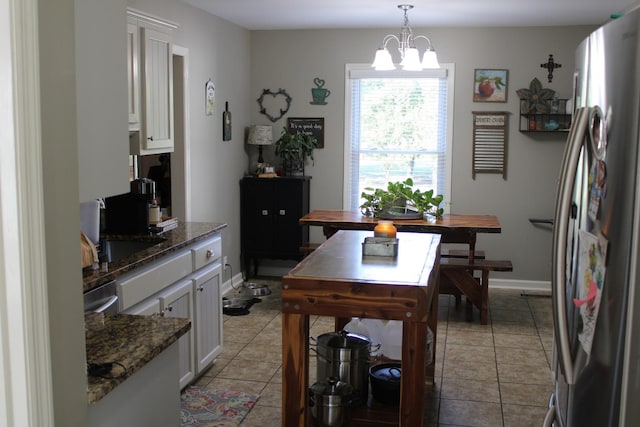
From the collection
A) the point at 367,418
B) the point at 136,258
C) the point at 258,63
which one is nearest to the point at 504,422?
the point at 367,418

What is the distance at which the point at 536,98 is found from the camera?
649cm

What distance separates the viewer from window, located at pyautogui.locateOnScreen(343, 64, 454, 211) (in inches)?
266

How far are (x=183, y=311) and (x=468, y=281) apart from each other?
8.44 ft

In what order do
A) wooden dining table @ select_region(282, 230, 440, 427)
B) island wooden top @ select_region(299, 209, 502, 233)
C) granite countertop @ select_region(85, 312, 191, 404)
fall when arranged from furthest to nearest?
island wooden top @ select_region(299, 209, 502, 233) < wooden dining table @ select_region(282, 230, 440, 427) < granite countertop @ select_region(85, 312, 191, 404)

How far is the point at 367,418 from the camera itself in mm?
3457

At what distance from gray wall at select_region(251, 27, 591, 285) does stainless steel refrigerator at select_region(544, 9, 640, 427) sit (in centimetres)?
491

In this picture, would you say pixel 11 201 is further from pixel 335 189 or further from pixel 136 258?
pixel 335 189

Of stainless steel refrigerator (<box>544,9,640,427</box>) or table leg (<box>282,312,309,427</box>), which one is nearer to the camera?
stainless steel refrigerator (<box>544,9,640,427</box>)

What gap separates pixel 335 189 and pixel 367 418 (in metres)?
3.79

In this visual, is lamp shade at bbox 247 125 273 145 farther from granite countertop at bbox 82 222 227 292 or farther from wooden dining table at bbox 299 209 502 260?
granite countertop at bbox 82 222 227 292

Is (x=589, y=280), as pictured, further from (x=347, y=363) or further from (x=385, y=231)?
(x=347, y=363)

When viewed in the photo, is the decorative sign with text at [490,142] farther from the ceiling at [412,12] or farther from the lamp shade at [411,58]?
the lamp shade at [411,58]

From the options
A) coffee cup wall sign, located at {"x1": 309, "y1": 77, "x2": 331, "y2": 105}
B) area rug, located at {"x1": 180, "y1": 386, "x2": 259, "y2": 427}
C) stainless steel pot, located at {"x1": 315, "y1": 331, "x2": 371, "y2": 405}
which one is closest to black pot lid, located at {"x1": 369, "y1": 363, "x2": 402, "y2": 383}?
stainless steel pot, located at {"x1": 315, "y1": 331, "x2": 371, "y2": 405}

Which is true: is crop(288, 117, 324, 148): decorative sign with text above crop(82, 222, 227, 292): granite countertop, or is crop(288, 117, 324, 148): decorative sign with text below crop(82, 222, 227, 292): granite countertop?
above
